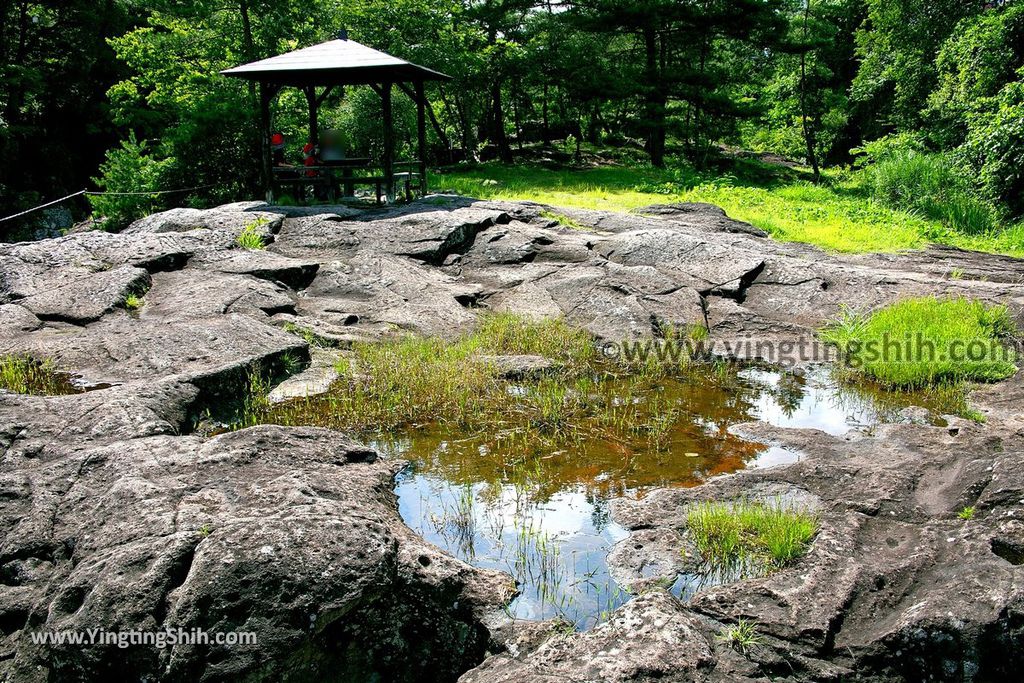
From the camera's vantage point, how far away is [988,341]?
8.98 m

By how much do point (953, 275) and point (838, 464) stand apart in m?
7.38

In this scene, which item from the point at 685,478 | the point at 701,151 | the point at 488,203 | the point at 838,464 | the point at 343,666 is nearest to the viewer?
the point at 343,666

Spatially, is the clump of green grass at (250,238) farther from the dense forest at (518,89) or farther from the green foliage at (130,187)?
the green foliage at (130,187)

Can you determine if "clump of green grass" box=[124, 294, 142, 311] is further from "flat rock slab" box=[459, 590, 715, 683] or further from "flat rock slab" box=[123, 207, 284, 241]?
"flat rock slab" box=[459, 590, 715, 683]

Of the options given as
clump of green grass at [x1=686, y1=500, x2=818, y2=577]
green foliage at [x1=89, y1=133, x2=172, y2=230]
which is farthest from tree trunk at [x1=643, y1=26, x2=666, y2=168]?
clump of green grass at [x1=686, y1=500, x2=818, y2=577]

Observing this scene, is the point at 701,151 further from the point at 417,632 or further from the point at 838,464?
the point at 417,632

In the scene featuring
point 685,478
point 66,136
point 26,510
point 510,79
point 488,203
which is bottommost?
point 685,478

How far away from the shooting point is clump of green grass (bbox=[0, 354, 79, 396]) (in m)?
7.73

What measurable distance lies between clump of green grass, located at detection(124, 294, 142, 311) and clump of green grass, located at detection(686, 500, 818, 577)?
25.8 feet

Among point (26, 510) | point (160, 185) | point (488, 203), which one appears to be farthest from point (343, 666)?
point (160, 185)

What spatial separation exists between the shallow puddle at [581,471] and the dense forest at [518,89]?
10.6m

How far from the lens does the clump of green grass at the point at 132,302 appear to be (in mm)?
9989

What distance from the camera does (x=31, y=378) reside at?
795 centimetres

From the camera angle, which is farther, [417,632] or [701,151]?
[701,151]
